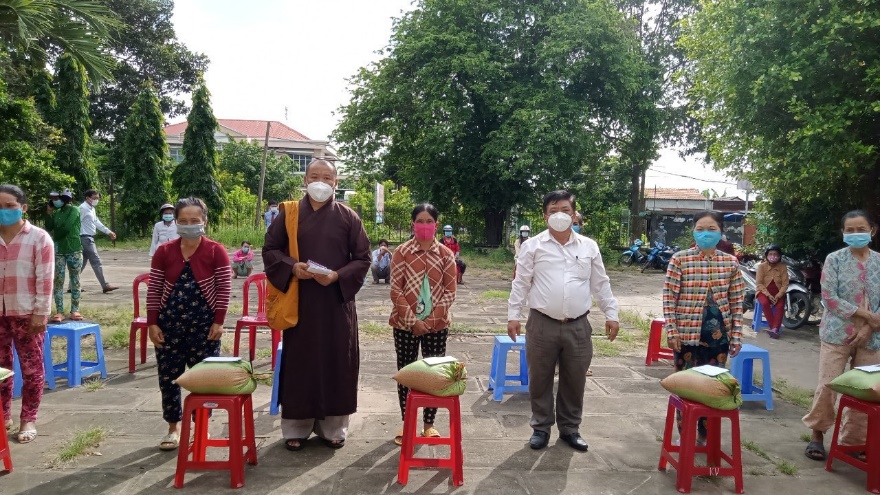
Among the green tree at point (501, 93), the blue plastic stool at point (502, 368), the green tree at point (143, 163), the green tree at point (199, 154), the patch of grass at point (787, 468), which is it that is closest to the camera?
the patch of grass at point (787, 468)

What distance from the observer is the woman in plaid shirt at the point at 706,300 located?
4.09 meters

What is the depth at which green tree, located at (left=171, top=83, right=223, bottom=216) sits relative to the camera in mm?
23672

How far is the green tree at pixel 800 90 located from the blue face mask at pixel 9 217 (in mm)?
7695

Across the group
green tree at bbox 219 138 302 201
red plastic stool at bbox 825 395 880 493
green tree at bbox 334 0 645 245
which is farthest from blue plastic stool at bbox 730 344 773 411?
green tree at bbox 219 138 302 201

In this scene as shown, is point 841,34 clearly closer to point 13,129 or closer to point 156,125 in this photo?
point 13,129

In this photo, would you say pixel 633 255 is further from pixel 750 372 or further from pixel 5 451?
pixel 5 451

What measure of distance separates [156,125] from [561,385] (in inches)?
938

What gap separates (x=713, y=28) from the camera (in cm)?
863

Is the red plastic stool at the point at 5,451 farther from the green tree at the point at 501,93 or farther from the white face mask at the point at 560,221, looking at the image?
the green tree at the point at 501,93

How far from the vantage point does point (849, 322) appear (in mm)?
4062

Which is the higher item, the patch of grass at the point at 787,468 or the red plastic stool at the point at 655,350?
the red plastic stool at the point at 655,350

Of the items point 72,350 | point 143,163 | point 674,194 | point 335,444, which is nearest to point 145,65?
point 143,163

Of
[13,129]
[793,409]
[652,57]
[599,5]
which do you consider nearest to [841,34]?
[793,409]

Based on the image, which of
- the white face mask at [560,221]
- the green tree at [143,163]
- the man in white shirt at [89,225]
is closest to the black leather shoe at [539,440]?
the white face mask at [560,221]
